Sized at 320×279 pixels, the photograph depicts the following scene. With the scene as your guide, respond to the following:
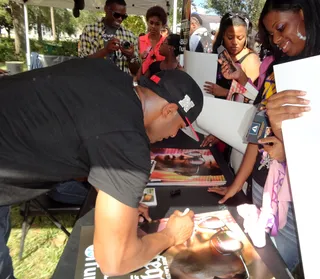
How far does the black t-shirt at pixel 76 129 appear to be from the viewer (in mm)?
688

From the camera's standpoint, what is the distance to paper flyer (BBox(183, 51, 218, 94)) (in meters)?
1.80

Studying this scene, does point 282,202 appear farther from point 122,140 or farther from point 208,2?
point 208,2

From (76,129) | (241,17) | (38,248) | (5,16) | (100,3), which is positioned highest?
(5,16)

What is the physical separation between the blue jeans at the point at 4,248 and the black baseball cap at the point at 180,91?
0.78 m

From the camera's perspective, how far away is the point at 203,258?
85 cm

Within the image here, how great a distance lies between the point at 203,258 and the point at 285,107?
0.48 m

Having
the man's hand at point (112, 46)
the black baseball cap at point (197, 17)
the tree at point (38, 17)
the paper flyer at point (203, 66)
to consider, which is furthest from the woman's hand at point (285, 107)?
the tree at point (38, 17)

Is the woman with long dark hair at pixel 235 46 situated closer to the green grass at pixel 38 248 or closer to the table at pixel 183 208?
the table at pixel 183 208

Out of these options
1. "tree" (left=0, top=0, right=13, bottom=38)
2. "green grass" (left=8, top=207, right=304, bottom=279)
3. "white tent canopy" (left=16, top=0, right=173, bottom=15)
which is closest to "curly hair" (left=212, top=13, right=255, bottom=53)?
"green grass" (left=8, top=207, right=304, bottom=279)

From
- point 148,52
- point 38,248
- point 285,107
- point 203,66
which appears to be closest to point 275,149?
point 285,107

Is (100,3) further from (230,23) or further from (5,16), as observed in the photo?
(5,16)

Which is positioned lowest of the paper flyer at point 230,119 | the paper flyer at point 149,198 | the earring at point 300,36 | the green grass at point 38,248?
the green grass at point 38,248

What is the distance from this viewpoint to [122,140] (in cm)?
69

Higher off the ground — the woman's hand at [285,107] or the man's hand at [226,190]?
the woman's hand at [285,107]
